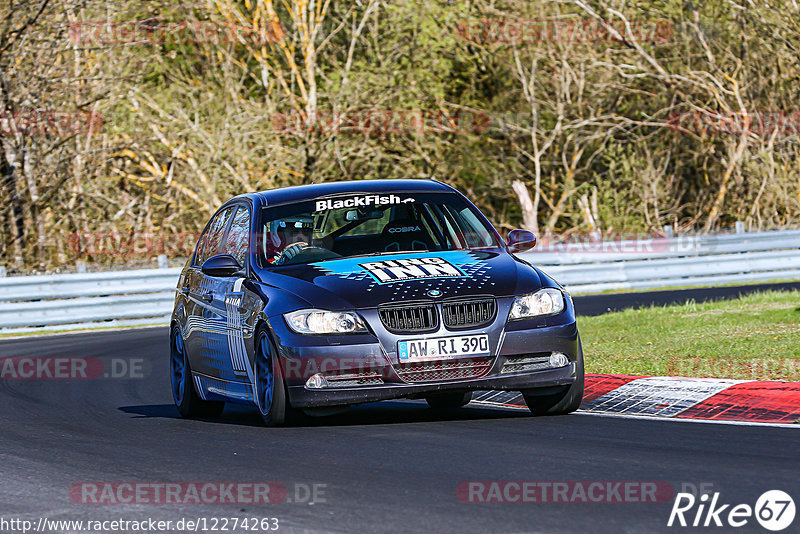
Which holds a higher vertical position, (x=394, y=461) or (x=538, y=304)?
(x=538, y=304)

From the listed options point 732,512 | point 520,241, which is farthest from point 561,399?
point 732,512

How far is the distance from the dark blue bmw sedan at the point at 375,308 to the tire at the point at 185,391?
0.20m

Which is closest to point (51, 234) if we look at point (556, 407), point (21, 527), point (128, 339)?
point (128, 339)

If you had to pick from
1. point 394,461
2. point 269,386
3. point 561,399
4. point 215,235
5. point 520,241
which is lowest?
point 561,399

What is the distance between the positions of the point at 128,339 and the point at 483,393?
9.68 meters

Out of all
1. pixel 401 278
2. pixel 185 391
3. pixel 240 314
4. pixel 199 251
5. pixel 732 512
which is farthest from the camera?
pixel 199 251

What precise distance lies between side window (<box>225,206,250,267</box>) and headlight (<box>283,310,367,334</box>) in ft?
4.21

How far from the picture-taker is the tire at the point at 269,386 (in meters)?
8.58

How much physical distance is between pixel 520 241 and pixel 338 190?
4.58ft

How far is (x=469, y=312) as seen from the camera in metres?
8.48

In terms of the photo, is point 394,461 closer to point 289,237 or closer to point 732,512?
point 732,512

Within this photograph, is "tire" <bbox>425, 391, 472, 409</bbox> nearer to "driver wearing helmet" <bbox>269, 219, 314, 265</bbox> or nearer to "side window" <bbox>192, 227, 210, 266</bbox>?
"driver wearing helmet" <bbox>269, 219, 314, 265</bbox>

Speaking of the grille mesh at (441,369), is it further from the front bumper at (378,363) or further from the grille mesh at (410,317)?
the grille mesh at (410,317)

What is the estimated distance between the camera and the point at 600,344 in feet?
45.0
